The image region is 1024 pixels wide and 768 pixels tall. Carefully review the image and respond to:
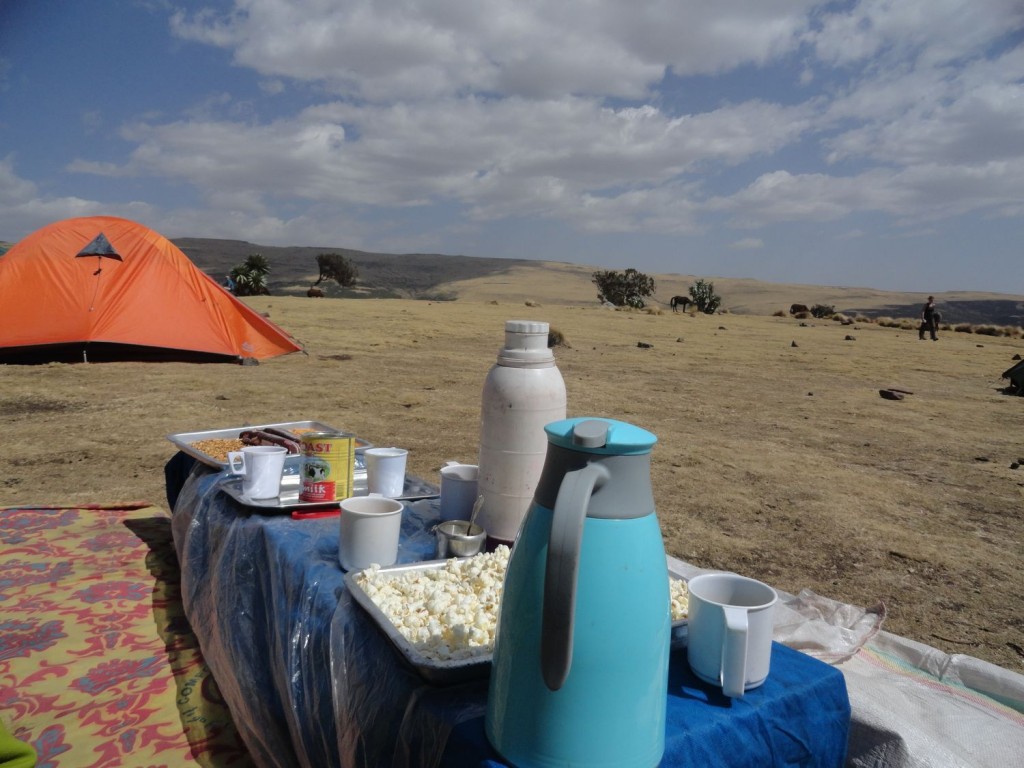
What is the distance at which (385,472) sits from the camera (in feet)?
7.03

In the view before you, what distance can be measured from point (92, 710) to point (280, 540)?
1.00 m

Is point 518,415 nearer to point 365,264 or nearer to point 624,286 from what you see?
point 624,286

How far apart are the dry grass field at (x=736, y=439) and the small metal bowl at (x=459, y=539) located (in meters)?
2.23

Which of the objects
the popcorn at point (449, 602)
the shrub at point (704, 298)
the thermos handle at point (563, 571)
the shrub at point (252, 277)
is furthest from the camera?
the shrub at point (704, 298)

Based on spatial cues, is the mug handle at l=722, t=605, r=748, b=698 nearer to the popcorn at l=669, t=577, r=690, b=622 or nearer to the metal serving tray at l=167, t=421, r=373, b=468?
the popcorn at l=669, t=577, r=690, b=622

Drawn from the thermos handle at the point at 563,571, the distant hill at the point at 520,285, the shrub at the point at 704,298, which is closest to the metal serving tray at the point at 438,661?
the thermos handle at the point at 563,571

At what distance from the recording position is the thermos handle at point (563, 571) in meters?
0.84

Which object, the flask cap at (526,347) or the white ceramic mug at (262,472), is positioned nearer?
the flask cap at (526,347)

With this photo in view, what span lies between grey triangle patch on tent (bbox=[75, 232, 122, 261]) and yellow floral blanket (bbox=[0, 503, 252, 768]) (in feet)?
21.4

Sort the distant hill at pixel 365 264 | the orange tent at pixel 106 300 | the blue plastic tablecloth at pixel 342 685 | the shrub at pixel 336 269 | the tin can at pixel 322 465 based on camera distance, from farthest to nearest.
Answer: the distant hill at pixel 365 264
the shrub at pixel 336 269
the orange tent at pixel 106 300
the tin can at pixel 322 465
the blue plastic tablecloth at pixel 342 685

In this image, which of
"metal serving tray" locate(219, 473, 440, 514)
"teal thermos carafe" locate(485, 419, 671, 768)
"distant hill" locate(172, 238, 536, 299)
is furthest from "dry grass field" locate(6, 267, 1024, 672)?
"distant hill" locate(172, 238, 536, 299)

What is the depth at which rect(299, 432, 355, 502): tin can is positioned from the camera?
2.00 m

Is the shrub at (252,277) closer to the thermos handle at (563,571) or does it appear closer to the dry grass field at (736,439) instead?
the dry grass field at (736,439)

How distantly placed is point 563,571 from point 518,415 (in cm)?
80
